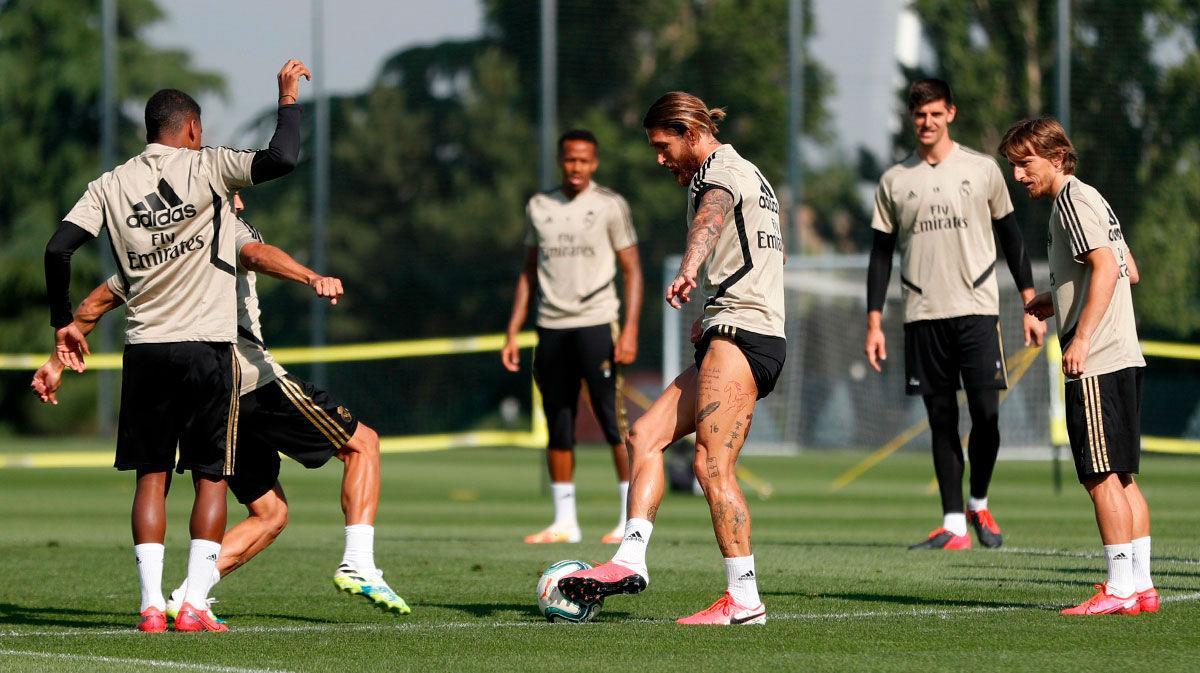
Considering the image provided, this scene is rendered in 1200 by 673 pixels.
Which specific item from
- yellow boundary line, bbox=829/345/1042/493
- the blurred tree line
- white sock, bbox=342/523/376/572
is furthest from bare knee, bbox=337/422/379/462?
the blurred tree line

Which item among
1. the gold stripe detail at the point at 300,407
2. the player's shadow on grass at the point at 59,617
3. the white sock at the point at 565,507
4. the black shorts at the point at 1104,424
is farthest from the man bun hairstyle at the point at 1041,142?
the white sock at the point at 565,507

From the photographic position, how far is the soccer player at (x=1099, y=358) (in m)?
7.20

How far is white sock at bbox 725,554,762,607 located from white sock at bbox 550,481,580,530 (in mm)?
4428

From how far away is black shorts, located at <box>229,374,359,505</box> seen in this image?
7.64 m

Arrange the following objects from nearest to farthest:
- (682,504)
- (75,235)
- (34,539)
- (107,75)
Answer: (75,235) < (34,539) < (682,504) < (107,75)

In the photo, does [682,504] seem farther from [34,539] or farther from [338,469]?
[338,469]

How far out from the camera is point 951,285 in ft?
34.4

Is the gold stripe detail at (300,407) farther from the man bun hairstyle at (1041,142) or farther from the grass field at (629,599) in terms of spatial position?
the man bun hairstyle at (1041,142)

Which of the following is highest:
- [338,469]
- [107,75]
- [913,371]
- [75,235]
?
[107,75]

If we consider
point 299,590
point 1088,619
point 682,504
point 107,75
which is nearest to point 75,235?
point 299,590

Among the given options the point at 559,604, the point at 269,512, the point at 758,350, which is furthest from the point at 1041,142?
the point at 269,512

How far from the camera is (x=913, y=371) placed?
34.8 ft

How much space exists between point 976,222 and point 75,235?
5476 millimetres

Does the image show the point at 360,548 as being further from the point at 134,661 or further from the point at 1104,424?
the point at 1104,424
